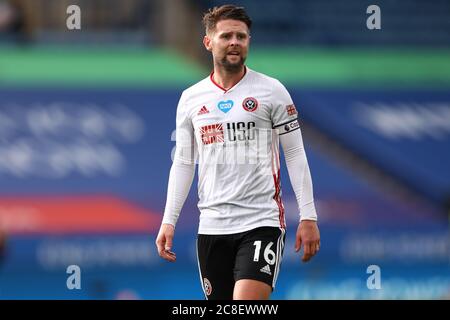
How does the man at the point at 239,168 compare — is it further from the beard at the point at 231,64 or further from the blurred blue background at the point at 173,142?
the blurred blue background at the point at 173,142

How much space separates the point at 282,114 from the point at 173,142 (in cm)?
522

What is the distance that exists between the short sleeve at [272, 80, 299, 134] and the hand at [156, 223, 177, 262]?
0.85m

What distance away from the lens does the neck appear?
619 centimetres

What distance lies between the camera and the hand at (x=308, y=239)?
19.2ft

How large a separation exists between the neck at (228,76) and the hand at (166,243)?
0.87m

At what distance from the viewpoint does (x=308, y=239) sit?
19.2 ft

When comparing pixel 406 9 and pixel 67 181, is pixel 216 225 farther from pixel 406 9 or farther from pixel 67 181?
A: pixel 406 9

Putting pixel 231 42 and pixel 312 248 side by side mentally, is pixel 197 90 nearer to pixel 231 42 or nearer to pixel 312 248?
pixel 231 42
